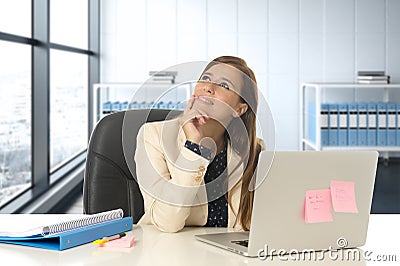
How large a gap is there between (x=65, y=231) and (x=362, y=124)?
4504 millimetres

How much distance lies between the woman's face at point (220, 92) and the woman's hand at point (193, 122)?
0.7 inches

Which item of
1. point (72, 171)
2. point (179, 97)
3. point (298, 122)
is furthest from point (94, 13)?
point (298, 122)

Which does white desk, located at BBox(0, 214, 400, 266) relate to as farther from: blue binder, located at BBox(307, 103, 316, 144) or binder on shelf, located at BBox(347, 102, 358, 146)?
blue binder, located at BBox(307, 103, 316, 144)

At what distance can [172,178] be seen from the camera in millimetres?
1837

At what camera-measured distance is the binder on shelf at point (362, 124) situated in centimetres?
584

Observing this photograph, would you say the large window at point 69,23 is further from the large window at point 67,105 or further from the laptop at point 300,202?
the laptop at point 300,202

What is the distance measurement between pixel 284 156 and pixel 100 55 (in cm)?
530

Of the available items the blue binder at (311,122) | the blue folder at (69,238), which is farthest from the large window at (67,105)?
the blue folder at (69,238)

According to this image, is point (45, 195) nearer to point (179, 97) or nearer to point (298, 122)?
point (179, 97)

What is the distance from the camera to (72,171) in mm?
5637

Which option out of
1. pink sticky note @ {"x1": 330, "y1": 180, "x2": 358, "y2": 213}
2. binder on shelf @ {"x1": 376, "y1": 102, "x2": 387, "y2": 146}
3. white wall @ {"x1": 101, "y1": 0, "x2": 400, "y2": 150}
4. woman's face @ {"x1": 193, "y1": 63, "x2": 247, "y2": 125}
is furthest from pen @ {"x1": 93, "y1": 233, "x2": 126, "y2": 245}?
white wall @ {"x1": 101, "y1": 0, "x2": 400, "y2": 150}

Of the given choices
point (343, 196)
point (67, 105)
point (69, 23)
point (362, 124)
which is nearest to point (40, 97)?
point (67, 105)

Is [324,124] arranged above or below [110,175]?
above

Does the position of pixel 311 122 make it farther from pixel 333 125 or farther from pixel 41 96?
pixel 41 96
